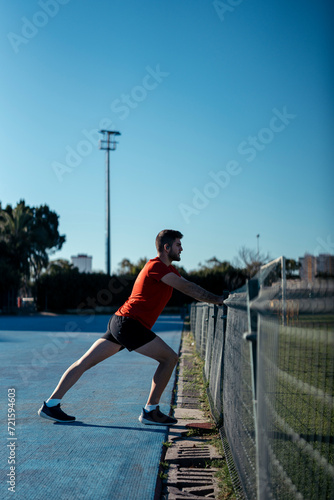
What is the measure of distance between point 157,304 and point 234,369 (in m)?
1.14

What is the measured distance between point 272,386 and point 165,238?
2063 millimetres

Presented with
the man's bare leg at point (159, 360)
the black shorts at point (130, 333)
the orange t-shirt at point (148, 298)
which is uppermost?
the orange t-shirt at point (148, 298)

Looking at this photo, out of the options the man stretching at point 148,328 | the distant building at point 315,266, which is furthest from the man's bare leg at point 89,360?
the distant building at point 315,266

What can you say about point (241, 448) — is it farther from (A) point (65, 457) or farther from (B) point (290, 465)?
(A) point (65, 457)

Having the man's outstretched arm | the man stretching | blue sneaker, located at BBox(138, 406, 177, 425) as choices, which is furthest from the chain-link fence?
the man stretching

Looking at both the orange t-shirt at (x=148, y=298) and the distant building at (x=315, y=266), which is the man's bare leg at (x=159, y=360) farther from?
the distant building at (x=315, y=266)

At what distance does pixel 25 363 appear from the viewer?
33.0 feet

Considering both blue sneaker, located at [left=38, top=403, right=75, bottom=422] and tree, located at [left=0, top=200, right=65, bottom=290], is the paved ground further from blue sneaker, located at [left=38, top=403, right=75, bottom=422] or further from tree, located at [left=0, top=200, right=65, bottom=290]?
tree, located at [left=0, top=200, right=65, bottom=290]

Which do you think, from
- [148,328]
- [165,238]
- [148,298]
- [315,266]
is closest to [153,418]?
[148,328]

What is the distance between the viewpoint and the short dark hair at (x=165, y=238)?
5.16m

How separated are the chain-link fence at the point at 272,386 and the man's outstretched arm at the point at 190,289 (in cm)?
16

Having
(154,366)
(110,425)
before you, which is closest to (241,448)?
(110,425)

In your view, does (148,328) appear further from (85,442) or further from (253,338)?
(253,338)

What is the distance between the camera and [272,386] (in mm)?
3471
